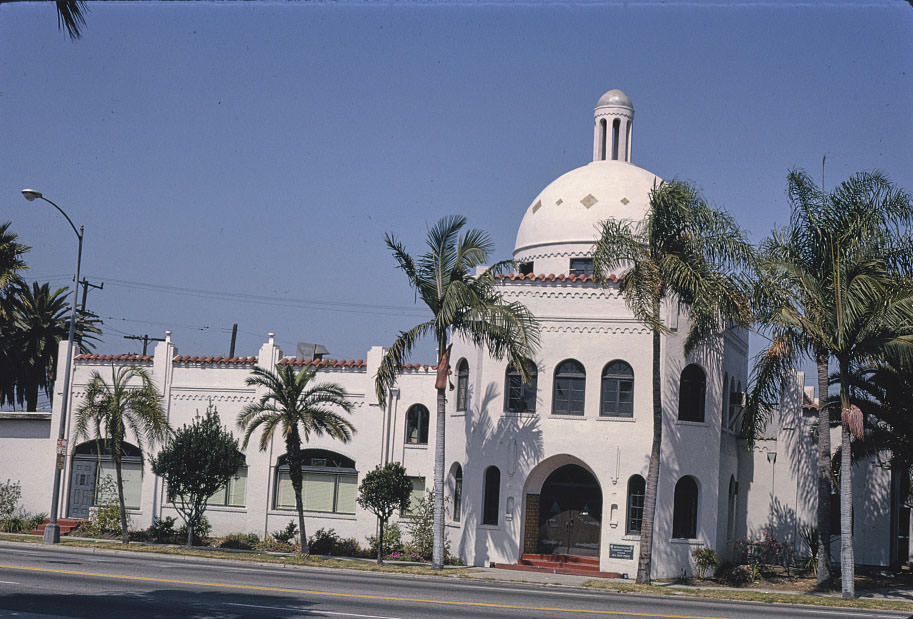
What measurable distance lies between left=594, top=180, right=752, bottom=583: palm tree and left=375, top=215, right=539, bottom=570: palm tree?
3.00 m

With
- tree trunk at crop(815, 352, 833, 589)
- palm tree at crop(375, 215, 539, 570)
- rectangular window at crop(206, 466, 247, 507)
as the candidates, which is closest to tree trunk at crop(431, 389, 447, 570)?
palm tree at crop(375, 215, 539, 570)

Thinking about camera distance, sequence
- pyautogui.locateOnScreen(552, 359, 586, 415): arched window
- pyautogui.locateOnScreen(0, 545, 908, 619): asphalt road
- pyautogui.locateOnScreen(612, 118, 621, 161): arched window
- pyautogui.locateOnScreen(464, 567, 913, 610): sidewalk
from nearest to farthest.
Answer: pyautogui.locateOnScreen(0, 545, 908, 619): asphalt road < pyautogui.locateOnScreen(464, 567, 913, 610): sidewalk < pyautogui.locateOnScreen(552, 359, 586, 415): arched window < pyautogui.locateOnScreen(612, 118, 621, 161): arched window

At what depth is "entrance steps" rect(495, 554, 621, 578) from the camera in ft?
97.4

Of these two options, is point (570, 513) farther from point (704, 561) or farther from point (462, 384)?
point (462, 384)

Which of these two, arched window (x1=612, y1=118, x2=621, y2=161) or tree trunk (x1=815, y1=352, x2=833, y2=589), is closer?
tree trunk (x1=815, y1=352, x2=833, y2=589)

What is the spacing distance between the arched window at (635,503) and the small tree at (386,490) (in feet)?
21.3

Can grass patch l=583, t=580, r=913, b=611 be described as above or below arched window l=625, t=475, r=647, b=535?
below

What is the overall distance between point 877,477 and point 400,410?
16.6 m

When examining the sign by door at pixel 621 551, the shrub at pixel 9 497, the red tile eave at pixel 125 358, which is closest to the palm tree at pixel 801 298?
the sign by door at pixel 621 551

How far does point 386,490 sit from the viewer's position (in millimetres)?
30125

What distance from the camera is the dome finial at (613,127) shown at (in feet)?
120

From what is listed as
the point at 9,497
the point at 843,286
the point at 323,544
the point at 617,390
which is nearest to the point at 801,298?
the point at 843,286

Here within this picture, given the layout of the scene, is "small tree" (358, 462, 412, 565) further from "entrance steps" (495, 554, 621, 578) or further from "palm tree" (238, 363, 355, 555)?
"entrance steps" (495, 554, 621, 578)

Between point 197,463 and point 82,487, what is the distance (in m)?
8.50
